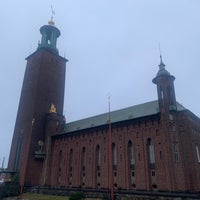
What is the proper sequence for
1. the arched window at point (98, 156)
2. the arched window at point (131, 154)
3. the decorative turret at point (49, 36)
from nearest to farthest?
the arched window at point (131, 154)
the arched window at point (98, 156)
the decorative turret at point (49, 36)

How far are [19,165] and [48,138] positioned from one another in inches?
315

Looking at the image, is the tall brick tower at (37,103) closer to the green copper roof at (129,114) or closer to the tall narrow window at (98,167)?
the green copper roof at (129,114)

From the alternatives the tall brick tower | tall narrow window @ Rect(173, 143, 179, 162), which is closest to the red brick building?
the tall brick tower

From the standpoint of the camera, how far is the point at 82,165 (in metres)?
41.2

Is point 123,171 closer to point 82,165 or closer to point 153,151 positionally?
point 153,151

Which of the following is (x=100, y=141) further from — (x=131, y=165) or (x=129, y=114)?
(x=131, y=165)

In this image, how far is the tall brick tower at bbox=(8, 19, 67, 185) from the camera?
149 feet

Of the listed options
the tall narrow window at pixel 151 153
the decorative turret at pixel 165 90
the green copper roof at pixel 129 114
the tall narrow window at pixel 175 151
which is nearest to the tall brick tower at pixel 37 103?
the green copper roof at pixel 129 114

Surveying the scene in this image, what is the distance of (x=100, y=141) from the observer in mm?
39156

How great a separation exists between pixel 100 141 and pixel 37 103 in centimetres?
1892

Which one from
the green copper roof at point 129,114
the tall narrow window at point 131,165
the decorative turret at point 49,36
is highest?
the decorative turret at point 49,36

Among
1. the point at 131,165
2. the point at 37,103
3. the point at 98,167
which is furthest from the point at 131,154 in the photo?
the point at 37,103

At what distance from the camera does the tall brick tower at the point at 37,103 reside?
45.5 m

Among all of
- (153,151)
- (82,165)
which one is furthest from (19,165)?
(153,151)
